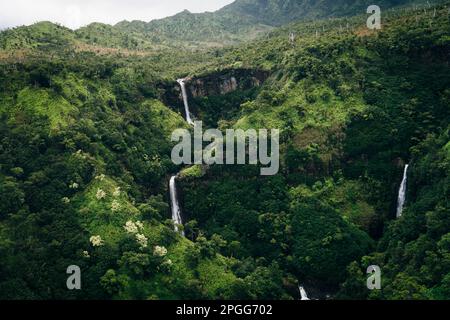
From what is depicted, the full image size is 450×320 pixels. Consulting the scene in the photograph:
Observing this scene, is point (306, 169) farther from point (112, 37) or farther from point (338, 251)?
point (112, 37)

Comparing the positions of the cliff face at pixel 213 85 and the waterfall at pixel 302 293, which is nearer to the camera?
the waterfall at pixel 302 293

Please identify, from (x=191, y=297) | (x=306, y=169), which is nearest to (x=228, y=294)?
(x=191, y=297)

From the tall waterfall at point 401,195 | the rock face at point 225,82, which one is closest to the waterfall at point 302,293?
the tall waterfall at point 401,195

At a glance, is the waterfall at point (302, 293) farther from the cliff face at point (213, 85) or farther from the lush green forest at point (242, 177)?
the cliff face at point (213, 85)

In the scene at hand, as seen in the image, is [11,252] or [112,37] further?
[112,37]

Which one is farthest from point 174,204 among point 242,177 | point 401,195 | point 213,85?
point 401,195

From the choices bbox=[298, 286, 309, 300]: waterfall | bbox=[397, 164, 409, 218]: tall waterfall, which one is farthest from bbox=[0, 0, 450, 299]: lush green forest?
bbox=[298, 286, 309, 300]: waterfall
